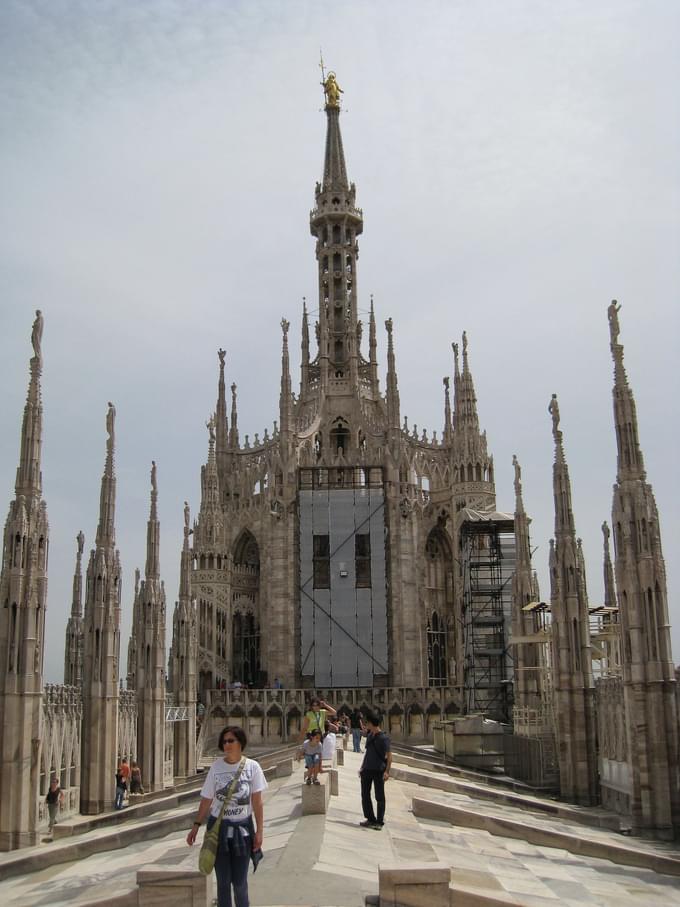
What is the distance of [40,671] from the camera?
2109 centimetres

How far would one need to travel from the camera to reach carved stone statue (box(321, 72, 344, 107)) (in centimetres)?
7119

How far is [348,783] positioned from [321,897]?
32.5 feet

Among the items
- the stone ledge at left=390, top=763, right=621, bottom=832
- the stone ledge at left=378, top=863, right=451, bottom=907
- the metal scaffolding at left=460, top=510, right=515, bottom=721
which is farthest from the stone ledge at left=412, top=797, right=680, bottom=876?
the metal scaffolding at left=460, top=510, right=515, bottom=721

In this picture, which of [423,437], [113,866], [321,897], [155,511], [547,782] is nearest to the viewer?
[321,897]

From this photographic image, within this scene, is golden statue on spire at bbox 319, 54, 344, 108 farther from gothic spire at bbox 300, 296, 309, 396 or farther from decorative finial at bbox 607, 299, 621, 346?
decorative finial at bbox 607, 299, 621, 346

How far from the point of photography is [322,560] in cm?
5384

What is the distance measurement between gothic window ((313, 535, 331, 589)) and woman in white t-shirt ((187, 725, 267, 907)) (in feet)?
148

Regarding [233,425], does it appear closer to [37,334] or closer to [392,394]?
[392,394]

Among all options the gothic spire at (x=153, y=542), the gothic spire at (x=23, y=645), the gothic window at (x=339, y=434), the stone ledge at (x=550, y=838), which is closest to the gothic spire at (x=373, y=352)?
the gothic window at (x=339, y=434)

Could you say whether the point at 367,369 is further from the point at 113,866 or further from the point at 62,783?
the point at 113,866

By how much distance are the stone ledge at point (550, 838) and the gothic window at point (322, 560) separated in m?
36.5

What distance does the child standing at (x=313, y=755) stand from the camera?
14.1 metres

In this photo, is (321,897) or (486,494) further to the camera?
(486,494)

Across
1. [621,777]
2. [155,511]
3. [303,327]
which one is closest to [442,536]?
[303,327]
